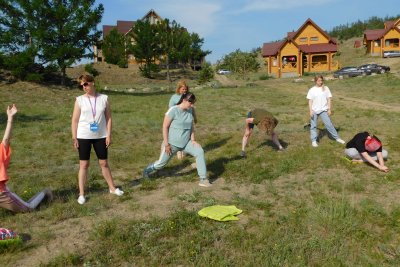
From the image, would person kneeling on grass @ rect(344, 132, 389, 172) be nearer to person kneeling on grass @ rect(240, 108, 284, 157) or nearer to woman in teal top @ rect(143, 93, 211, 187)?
person kneeling on grass @ rect(240, 108, 284, 157)

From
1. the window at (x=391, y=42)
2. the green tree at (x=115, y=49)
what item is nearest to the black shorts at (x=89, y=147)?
the green tree at (x=115, y=49)

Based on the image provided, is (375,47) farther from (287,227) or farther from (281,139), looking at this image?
(287,227)

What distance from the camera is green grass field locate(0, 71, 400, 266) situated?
427 centimetres

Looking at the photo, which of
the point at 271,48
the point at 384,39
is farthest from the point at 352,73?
the point at 384,39

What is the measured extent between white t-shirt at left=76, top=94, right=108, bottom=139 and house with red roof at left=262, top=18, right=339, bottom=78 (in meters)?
45.1

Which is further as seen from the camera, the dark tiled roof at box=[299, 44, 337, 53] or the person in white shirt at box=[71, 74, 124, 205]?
the dark tiled roof at box=[299, 44, 337, 53]

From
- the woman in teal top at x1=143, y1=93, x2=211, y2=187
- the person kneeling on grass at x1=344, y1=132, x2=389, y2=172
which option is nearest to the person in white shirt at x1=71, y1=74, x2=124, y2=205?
the woman in teal top at x1=143, y1=93, x2=211, y2=187

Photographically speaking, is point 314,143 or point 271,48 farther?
point 271,48

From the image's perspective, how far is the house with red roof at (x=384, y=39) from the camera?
57188 millimetres

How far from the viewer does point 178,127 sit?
22.2 ft

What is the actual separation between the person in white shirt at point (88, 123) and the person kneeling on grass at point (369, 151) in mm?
4816

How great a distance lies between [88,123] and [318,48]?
160ft

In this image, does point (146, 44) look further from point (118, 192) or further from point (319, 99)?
point (118, 192)

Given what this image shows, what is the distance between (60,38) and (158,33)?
24.2 m
